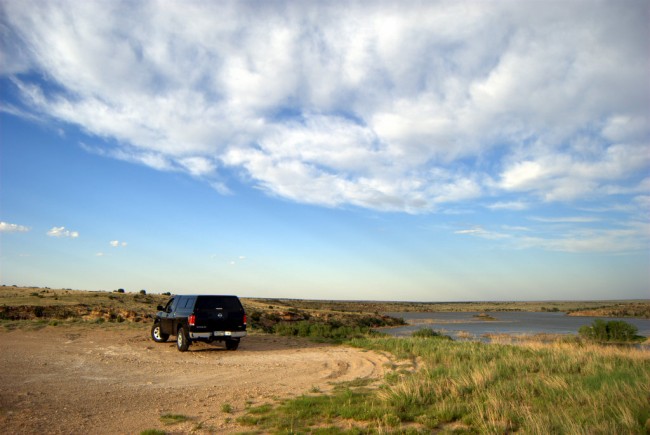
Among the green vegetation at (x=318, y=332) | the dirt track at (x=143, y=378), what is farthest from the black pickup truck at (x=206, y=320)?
the green vegetation at (x=318, y=332)

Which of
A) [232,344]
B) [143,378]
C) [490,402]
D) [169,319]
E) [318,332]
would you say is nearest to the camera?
[490,402]

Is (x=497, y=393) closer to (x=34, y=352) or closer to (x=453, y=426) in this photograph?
(x=453, y=426)

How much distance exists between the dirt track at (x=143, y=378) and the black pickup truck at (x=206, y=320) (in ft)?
2.04

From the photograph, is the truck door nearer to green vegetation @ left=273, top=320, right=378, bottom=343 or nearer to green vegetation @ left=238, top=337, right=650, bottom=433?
green vegetation @ left=273, top=320, right=378, bottom=343

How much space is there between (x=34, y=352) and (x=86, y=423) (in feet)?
32.7

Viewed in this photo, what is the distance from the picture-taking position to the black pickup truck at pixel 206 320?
1661 centimetres

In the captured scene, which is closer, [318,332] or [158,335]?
[158,335]

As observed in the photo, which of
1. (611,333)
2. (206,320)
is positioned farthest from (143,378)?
(611,333)

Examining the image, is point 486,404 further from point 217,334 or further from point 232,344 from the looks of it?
point 232,344

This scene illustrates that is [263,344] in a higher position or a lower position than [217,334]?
lower

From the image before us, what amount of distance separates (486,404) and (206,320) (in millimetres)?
11403

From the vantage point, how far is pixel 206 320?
661 inches

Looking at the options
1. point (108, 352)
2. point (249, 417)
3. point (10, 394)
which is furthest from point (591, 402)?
point (108, 352)

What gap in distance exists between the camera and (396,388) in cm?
952
